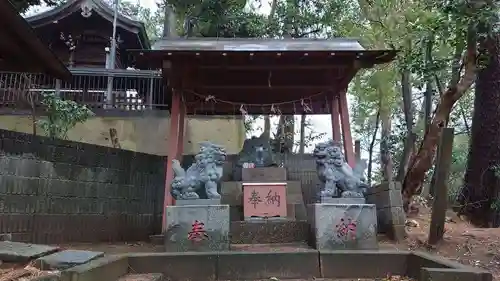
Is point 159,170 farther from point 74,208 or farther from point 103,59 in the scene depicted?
point 103,59

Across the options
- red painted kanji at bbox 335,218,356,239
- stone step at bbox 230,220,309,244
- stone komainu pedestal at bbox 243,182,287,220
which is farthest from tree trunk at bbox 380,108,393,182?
red painted kanji at bbox 335,218,356,239

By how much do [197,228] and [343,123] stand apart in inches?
161

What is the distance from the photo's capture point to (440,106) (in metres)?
8.06

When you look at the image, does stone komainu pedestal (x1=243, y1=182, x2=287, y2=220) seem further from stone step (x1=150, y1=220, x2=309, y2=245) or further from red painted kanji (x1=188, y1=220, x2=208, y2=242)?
red painted kanji (x1=188, y1=220, x2=208, y2=242)

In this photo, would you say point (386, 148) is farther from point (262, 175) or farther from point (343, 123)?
point (343, 123)

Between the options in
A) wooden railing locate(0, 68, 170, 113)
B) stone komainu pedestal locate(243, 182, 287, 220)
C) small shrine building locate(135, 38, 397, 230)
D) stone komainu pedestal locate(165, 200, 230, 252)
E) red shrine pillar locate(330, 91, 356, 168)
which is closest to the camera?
stone komainu pedestal locate(165, 200, 230, 252)

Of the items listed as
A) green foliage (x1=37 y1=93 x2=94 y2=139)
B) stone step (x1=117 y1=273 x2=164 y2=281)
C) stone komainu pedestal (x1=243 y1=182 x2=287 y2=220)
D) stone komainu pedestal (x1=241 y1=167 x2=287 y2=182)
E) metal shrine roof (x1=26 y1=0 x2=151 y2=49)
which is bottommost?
stone step (x1=117 y1=273 x2=164 y2=281)

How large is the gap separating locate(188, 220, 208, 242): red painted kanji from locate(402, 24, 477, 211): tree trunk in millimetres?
4244

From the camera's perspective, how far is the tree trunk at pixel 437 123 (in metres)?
7.46

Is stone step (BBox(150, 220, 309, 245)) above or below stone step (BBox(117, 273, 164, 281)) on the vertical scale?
above

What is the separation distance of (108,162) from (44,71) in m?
2.08

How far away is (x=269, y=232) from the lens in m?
7.59

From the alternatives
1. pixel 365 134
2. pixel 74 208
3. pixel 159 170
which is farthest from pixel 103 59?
pixel 365 134

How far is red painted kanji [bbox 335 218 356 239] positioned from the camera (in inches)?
252
